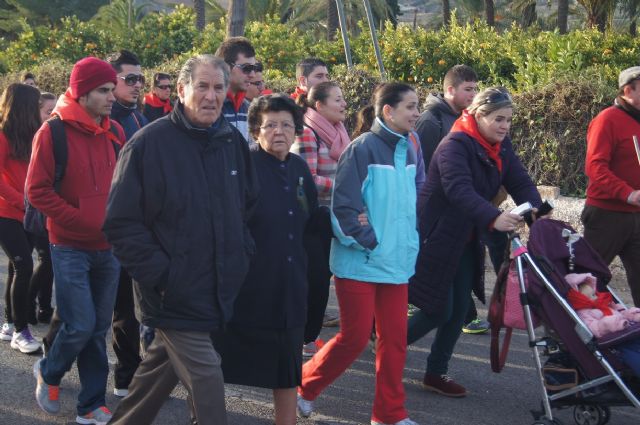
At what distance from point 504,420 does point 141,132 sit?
2.78 m

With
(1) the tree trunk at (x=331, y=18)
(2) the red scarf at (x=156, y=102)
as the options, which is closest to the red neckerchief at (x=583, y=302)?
(2) the red scarf at (x=156, y=102)

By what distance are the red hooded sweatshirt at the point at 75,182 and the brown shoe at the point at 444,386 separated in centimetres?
220

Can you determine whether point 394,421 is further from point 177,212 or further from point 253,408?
point 177,212

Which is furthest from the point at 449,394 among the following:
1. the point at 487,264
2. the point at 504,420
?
the point at 487,264

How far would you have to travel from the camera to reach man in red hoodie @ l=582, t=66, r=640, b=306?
21.4 ft

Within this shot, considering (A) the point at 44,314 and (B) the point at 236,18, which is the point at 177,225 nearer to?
(A) the point at 44,314

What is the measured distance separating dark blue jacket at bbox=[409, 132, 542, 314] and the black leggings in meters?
2.83

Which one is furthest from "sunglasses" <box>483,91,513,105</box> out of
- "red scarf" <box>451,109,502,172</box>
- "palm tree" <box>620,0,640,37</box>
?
"palm tree" <box>620,0,640,37</box>

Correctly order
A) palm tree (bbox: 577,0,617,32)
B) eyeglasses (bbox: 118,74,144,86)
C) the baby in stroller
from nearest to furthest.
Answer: the baby in stroller < eyeglasses (bbox: 118,74,144,86) < palm tree (bbox: 577,0,617,32)

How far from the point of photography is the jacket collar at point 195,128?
4199mm

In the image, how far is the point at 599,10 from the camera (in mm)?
18891

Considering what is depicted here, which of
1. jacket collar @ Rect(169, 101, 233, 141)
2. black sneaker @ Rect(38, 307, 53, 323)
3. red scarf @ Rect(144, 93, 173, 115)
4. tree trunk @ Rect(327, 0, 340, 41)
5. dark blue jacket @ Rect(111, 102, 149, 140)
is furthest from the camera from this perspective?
tree trunk @ Rect(327, 0, 340, 41)

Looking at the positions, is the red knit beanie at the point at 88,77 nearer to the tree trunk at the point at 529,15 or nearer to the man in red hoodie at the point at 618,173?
the man in red hoodie at the point at 618,173

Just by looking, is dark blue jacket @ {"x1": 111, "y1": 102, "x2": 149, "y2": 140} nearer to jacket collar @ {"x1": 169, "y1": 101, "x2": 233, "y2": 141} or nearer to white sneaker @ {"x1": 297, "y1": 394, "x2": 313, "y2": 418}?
jacket collar @ {"x1": 169, "y1": 101, "x2": 233, "y2": 141}
